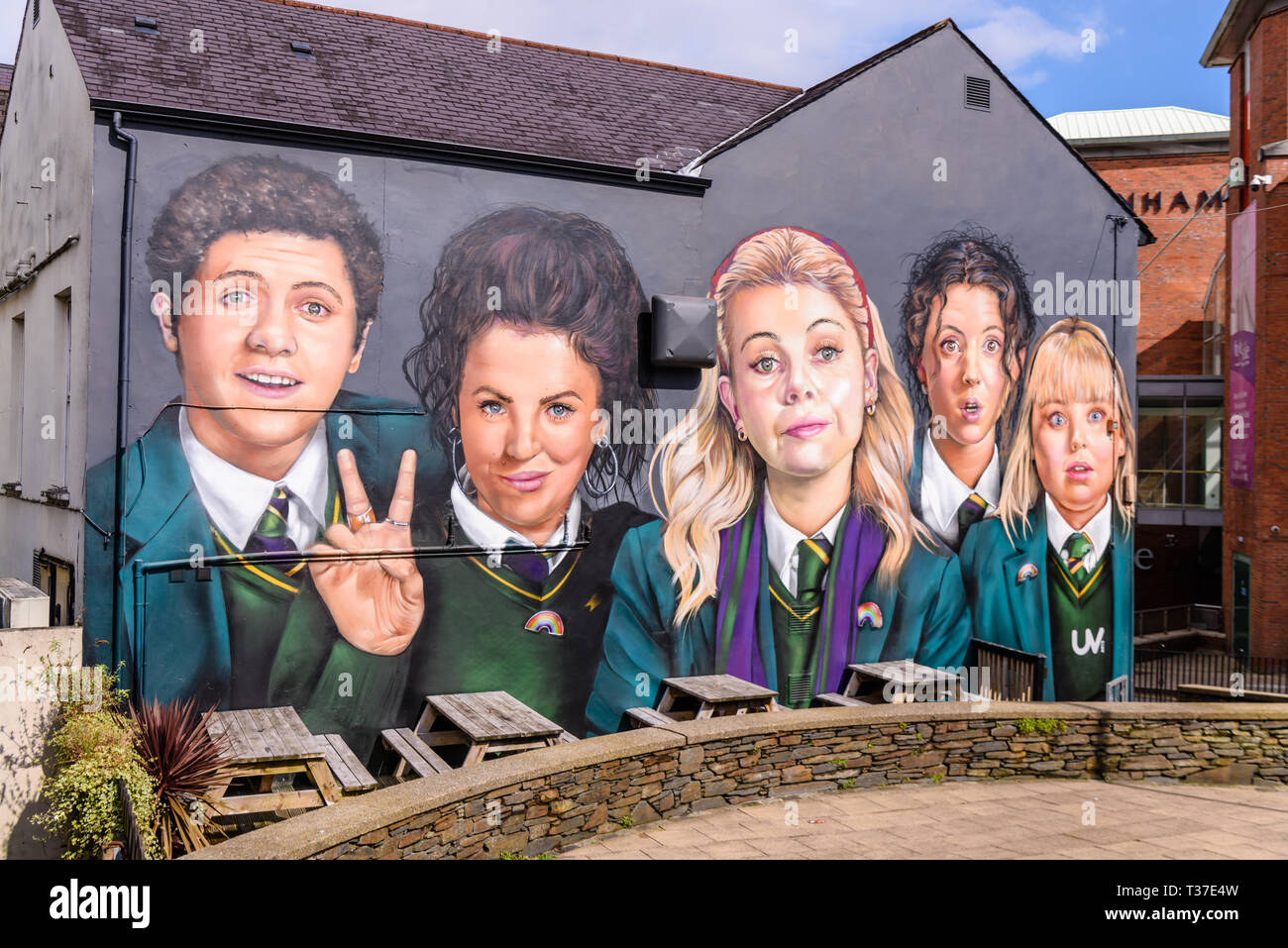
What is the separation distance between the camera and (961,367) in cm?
1448

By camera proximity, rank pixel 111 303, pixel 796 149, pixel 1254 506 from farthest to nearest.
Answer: pixel 1254 506
pixel 796 149
pixel 111 303

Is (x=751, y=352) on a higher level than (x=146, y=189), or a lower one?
lower

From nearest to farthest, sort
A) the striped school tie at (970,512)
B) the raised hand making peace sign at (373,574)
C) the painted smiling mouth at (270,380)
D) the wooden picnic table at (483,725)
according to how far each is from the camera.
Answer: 1. the wooden picnic table at (483,725)
2. the painted smiling mouth at (270,380)
3. the raised hand making peace sign at (373,574)
4. the striped school tie at (970,512)

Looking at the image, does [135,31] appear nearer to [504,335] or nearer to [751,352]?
[504,335]

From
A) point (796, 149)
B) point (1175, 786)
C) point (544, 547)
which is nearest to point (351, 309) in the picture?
point (544, 547)

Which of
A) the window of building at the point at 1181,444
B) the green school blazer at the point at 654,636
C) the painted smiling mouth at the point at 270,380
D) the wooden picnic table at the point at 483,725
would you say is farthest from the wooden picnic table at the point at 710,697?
the window of building at the point at 1181,444

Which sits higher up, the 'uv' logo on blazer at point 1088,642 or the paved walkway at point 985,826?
the 'uv' logo on blazer at point 1088,642

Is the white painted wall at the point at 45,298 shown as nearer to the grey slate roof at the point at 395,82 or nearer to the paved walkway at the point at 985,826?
the grey slate roof at the point at 395,82

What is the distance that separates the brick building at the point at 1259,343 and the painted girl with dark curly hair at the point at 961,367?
588 inches

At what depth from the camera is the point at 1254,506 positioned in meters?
26.7

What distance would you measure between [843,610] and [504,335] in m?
5.40

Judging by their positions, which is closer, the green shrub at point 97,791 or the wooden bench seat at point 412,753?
the green shrub at point 97,791

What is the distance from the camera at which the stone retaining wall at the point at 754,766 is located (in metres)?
7.03

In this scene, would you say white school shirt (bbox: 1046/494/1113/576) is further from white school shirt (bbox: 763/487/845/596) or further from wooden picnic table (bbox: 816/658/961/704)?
white school shirt (bbox: 763/487/845/596)
